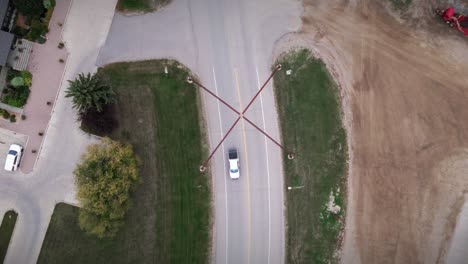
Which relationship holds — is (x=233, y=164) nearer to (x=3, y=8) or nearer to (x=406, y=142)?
(x=406, y=142)

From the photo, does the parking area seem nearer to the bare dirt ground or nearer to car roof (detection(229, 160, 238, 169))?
car roof (detection(229, 160, 238, 169))

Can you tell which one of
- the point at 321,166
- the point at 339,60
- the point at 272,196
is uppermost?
the point at 339,60

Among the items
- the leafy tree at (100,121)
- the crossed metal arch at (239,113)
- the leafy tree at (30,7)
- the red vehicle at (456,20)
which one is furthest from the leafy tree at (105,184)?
the red vehicle at (456,20)

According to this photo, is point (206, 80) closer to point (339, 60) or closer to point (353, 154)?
point (339, 60)

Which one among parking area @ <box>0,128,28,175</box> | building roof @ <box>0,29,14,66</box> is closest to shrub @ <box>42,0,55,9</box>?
building roof @ <box>0,29,14,66</box>

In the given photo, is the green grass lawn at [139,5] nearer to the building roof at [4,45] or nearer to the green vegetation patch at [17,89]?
the building roof at [4,45]

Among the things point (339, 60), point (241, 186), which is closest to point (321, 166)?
point (241, 186)

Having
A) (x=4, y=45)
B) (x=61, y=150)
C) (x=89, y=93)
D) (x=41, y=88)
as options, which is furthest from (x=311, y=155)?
(x=4, y=45)
